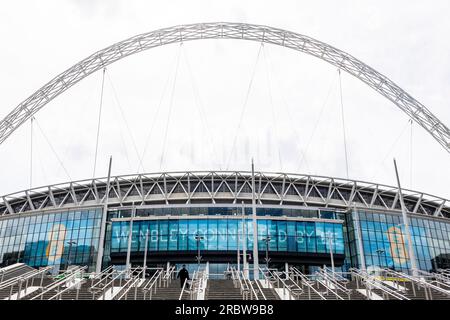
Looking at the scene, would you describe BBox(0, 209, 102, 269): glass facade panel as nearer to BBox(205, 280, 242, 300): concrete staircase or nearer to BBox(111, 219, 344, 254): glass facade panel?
BBox(111, 219, 344, 254): glass facade panel

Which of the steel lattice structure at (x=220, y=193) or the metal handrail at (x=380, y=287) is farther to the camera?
the steel lattice structure at (x=220, y=193)

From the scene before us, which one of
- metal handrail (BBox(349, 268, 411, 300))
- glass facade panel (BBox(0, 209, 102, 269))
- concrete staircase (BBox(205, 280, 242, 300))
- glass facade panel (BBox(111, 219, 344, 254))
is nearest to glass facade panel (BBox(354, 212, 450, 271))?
glass facade panel (BBox(111, 219, 344, 254))

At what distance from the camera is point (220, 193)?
7388 centimetres

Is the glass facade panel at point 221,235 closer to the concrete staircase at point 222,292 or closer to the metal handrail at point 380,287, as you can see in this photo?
the concrete staircase at point 222,292

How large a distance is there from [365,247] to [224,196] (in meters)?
26.6

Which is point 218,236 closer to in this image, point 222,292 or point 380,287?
point 222,292

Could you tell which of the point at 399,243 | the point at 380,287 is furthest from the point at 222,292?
the point at 399,243

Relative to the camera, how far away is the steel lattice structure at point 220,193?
7294cm

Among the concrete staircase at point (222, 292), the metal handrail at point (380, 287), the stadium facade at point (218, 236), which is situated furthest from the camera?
the stadium facade at point (218, 236)

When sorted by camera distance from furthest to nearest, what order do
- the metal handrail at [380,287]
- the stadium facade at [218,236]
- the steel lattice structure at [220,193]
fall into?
the steel lattice structure at [220,193]
the stadium facade at [218,236]
the metal handrail at [380,287]

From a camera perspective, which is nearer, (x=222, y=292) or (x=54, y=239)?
(x=222, y=292)

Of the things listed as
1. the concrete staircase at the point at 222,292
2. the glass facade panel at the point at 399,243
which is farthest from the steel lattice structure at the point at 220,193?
the concrete staircase at the point at 222,292

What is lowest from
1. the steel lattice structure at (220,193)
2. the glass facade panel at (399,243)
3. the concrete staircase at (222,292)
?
the concrete staircase at (222,292)
